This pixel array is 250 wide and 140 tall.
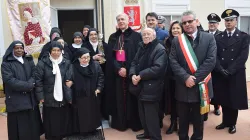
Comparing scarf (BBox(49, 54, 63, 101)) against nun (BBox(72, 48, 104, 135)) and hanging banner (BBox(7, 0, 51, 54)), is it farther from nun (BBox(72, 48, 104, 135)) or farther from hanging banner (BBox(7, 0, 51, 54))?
hanging banner (BBox(7, 0, 51, 54))

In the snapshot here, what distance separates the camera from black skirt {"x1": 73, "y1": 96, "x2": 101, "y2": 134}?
379cm

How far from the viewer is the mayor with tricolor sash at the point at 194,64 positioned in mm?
3033

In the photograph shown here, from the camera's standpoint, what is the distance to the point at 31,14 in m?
5.33

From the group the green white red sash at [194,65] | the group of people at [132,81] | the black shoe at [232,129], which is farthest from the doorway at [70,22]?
the green white red sash at [194,65]

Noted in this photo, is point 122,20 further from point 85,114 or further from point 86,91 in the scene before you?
point 85,114

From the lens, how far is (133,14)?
6.55 metres

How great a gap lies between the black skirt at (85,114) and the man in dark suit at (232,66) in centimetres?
193

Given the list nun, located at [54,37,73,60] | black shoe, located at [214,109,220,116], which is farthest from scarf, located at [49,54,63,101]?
black shoe, located at [214,109,220,116]

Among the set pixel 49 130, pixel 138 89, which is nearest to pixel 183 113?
pixel 138 89

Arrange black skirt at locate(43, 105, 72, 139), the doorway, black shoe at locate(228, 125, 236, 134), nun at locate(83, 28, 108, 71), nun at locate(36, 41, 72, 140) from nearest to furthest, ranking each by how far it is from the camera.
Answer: nun at locate(36, 41, 72, 140) → black skirt at locate(43, 105, 72, 139) → black shoe at locate(228, 125, 236, 134) → nun at locate(83, 28, 108, 71) → the doorway

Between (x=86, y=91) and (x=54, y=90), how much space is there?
467mm

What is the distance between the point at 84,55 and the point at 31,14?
7.72ft

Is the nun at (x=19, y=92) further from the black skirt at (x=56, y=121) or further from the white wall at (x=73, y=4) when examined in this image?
the white wall at (x=73, y=4)

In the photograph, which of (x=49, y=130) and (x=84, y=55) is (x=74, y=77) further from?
(x=49, y=130)
